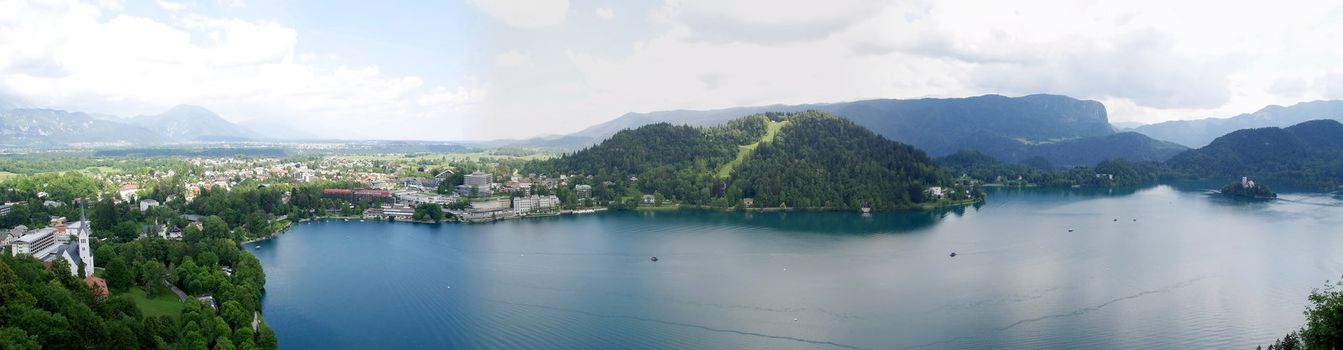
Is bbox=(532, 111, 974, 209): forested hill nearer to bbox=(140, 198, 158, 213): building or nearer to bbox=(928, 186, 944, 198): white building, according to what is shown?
bbox=(928, 186, 944, 198): white building

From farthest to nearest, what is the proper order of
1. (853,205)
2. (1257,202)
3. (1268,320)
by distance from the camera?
1. (1257,202)
2. (853,205)
3. (1268,320)

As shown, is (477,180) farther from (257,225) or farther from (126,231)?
(126,231)

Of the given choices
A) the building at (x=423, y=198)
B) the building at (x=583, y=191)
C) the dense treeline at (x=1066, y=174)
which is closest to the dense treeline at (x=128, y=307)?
the building at (x=423, y=198)

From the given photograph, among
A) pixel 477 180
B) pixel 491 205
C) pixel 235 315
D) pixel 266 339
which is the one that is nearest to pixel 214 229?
pixel 491 205

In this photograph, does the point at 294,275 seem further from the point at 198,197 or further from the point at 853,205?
the point at 853,205

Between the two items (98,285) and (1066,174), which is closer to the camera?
(98,285)

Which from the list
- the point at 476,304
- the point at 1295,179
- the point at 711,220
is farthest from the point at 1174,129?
the point at 476,304

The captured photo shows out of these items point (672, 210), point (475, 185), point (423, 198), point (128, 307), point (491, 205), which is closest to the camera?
point (128, 307)
